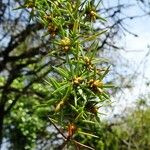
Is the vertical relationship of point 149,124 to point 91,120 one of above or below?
below

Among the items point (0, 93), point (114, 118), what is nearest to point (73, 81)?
point (114, 118)

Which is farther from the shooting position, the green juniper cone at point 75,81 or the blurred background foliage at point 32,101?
the blurred background foliage at point 32,101

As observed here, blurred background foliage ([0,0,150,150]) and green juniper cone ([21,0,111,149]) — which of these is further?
blurred background foliage ([0,0,150,150])

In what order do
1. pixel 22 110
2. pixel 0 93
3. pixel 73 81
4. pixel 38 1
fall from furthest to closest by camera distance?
1. pixel 22 110
2. pixel 0 93
3. pixel 38 1
4. pixel 73 81

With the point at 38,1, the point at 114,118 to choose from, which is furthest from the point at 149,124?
the point at 38,1

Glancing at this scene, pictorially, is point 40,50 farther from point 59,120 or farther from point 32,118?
point 59,120

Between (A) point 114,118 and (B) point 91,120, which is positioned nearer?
(B) point 91,120

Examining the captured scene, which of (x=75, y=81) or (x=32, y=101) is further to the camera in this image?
(x=32, y=101)

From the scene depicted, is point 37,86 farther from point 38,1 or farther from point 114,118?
point 38,1

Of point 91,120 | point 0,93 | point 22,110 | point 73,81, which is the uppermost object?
point 73,81

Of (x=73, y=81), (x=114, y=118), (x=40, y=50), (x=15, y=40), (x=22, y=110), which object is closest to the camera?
(x=73, y=81)
